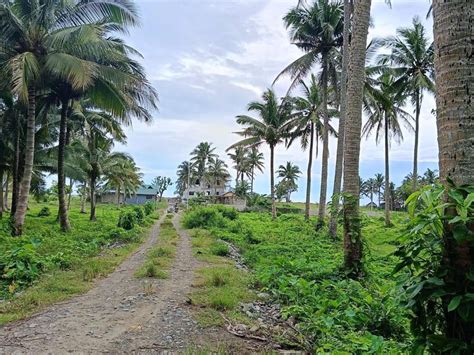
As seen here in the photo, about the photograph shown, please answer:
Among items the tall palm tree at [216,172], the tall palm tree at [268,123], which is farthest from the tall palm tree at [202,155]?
the tall palm tree at [268,123]

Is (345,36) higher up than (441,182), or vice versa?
(345,36)

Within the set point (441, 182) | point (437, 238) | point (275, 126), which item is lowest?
point (437, 238)

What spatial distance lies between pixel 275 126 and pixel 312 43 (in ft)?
27.4

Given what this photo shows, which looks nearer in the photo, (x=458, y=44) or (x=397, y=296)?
(x=397, y=296)

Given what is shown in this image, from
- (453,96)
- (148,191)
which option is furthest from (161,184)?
(453,96)

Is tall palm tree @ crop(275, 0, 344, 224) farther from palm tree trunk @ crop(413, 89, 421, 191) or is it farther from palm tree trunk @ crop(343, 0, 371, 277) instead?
palm tree trunk @ crop(343, 0, 371, 277)

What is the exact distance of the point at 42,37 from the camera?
38.4 ft

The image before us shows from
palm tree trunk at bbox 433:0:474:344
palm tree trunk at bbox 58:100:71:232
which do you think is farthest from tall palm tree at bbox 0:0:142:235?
palm tree trunk at bbox 433:0:474:344

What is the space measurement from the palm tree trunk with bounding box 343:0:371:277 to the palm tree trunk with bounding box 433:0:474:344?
14.5 ft

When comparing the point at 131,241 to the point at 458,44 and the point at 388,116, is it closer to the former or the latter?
the point at 458,44

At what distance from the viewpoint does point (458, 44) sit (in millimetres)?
2580

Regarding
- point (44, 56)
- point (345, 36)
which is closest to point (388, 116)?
point (345, 36)

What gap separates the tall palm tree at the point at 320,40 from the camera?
17.0 metres

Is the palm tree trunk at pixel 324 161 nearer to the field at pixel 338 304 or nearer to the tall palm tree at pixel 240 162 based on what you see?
the field at pixel 338 304
